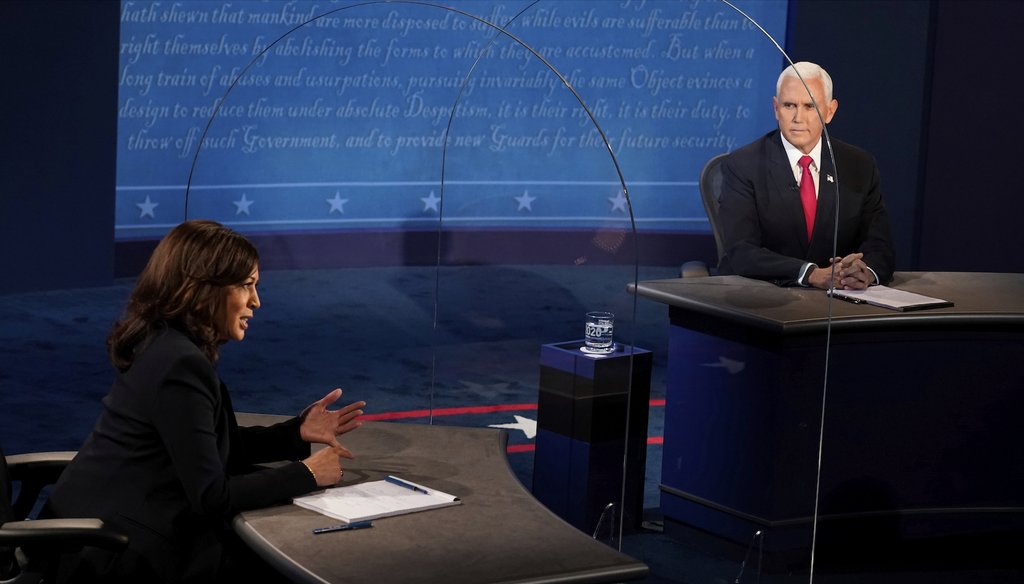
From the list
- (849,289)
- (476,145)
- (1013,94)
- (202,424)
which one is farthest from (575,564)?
(1013,94)

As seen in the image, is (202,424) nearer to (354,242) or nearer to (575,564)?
(575,564)

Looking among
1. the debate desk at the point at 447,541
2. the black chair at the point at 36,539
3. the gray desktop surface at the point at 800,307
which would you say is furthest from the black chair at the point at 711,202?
the black chair at the point at 36,539

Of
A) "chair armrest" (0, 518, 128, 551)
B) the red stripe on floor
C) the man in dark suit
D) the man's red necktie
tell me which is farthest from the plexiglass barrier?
"chair armrest" (0, 518, 128, 551)

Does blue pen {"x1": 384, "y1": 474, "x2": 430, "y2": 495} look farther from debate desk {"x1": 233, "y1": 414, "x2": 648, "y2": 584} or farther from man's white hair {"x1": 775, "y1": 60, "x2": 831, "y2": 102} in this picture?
man's white hair {"x1": 775, "y1": 60, "x2": 831, "y2": 102}

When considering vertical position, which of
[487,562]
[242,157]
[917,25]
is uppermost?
[917,25]

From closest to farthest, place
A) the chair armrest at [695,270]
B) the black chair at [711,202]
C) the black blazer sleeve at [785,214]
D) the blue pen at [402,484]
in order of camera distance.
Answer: the blue pen at [402,484], the black blazer sleeve at [785,214], the black chair at [711,202], the chair armrest at [695,270]

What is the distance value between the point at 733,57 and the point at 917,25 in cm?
308

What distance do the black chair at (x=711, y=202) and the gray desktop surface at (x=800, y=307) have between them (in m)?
0.14

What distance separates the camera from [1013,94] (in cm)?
777

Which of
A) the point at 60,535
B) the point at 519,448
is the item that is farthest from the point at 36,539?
the point at 519,448

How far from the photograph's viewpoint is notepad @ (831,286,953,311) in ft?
13.4

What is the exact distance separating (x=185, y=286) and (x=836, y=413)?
87.3 inches

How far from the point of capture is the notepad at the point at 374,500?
260cm

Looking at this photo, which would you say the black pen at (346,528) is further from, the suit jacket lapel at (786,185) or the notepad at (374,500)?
the suit jacket lapel at (786,185)
